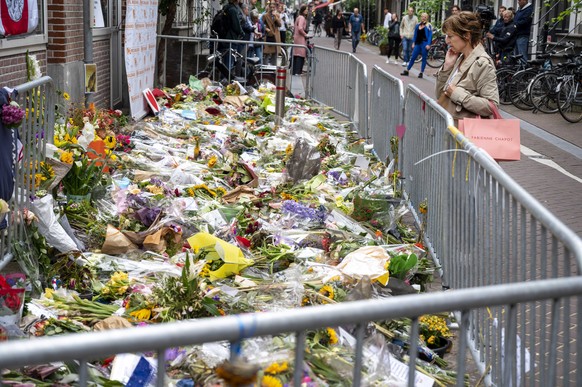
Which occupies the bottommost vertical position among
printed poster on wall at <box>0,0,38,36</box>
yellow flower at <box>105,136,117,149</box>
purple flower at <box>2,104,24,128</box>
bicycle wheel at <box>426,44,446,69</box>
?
bicycle wheel at <box>426,44,446,69</box>

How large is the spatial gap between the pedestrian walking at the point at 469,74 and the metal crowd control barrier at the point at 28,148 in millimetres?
2888

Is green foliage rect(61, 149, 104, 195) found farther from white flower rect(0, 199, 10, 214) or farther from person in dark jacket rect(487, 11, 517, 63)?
person in dark jacket rect(487, 11, 517, 63)

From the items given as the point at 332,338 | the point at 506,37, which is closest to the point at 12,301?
the point at 332,338

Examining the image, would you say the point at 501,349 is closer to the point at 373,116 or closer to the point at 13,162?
the point at 13,162

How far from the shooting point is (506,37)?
21125 mm

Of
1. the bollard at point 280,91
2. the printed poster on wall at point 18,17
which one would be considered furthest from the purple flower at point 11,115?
the bollard at point 280,91

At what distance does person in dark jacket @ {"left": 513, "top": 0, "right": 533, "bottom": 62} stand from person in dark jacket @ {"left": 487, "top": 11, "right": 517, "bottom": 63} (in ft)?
0.35

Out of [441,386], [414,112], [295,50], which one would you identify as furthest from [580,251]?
[295,50]

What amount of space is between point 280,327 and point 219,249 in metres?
3.81

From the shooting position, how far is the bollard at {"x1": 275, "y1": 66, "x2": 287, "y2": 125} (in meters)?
13.5

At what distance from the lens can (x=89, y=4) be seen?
11406mm

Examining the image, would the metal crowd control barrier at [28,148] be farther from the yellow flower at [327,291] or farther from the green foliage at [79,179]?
A: the yellow flower at [327,291]

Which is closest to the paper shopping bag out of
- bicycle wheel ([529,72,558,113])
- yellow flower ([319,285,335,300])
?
yellow flower ([319,285,335,300])

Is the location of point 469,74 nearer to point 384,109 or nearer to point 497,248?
point 497,248
